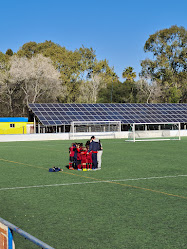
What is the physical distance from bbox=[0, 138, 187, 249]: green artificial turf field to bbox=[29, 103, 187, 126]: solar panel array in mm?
38338

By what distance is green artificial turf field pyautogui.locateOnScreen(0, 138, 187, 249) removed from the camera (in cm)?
735

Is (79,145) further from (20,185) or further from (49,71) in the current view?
(49,71)

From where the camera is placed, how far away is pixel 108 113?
59812 millimetres

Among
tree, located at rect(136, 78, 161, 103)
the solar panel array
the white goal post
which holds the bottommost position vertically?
the white goal post

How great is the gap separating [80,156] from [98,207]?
7.91 metres

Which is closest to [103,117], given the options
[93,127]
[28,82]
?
[93,127]

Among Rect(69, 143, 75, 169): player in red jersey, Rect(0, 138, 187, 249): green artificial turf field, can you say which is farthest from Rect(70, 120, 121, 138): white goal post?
Rect(0, 138, 187, 249): green artificial turf field

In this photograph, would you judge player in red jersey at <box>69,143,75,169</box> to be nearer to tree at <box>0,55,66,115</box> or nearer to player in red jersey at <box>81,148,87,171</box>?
player in red jersey at <box>81,148,87,171</box>

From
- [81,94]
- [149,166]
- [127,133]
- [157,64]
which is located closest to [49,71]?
[81,94]

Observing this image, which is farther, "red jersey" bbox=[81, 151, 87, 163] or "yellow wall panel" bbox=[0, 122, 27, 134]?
"yellow wall panel" bbox=[0, 122, 27, 134]

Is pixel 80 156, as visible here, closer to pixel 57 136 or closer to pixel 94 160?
pixel 94 160

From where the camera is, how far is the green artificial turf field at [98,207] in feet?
24.1

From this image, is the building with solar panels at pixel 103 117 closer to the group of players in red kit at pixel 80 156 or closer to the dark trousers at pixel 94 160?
the group of players in red kit at pixel 80 156

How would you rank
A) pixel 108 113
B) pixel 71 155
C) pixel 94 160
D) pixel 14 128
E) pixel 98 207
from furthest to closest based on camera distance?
pixel 108 113 → pixel 14 128 → pixel 71 155 → pixel 94 160 → pixel 98 207
